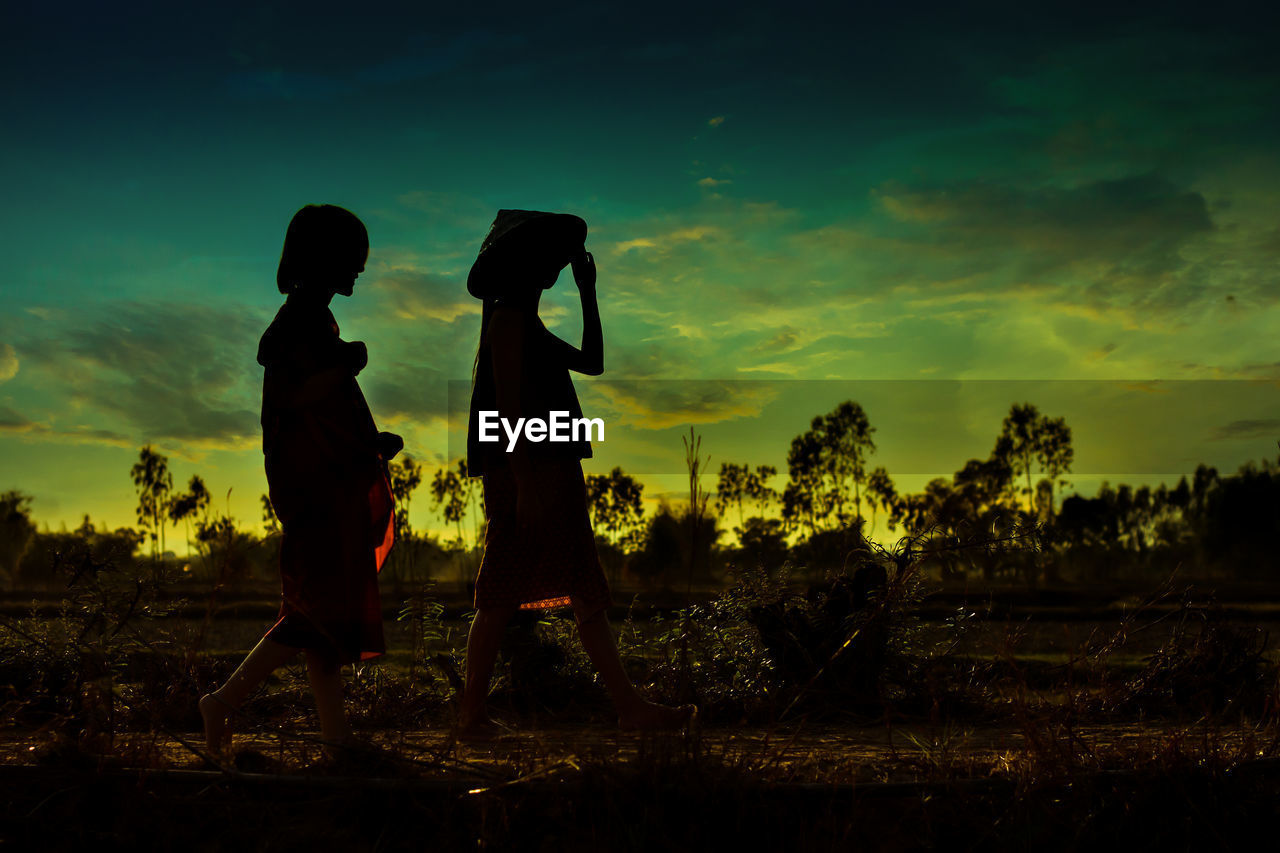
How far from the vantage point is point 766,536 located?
34.0m

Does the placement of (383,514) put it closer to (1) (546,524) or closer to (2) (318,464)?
(2) (318,464)

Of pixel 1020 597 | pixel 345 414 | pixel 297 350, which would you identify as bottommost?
pixel 1020 597

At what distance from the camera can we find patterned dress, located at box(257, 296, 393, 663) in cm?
383

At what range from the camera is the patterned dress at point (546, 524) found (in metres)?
4.21

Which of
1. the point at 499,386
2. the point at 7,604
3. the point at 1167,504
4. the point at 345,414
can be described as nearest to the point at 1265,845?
the point at 499,386

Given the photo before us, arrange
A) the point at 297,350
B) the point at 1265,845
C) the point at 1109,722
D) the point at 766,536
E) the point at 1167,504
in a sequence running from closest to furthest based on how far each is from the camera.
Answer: the point at 1265,845
the point at 297,350
the point at 1109,722
the point at 766,536
the point at 1167,504

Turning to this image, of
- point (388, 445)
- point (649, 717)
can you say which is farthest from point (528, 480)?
point (649, 717)

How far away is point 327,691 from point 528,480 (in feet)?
3.88

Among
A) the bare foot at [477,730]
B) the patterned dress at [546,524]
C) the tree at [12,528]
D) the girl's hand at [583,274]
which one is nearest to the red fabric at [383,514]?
the patterned dress at [546,524]

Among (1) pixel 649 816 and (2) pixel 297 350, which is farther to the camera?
(2) pixel 297 350

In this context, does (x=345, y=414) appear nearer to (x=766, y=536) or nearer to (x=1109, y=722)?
(x=1109, y=722)

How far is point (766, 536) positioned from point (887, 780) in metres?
30.9

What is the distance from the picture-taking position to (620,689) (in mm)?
4105

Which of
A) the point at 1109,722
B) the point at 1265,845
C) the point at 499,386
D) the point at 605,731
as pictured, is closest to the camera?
the point at 1265,845
